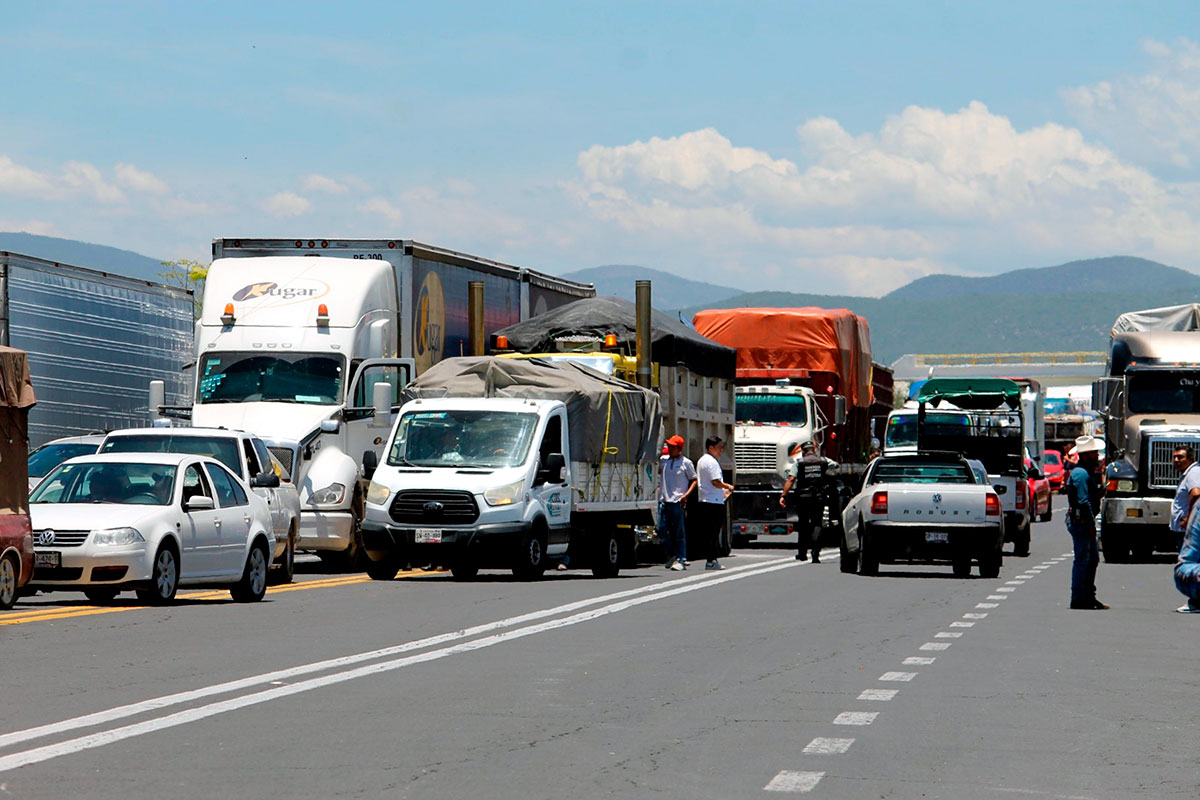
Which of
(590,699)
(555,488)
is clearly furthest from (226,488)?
(590,699)

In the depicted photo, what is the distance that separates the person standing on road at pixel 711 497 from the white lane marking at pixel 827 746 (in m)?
18.5

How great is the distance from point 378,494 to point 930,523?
708 cm

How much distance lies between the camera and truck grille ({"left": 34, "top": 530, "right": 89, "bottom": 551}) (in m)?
18.7

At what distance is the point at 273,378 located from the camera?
28.1m

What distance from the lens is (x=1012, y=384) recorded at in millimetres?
46688

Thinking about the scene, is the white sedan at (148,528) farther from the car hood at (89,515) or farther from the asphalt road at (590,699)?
the asphalt road at (590,699)

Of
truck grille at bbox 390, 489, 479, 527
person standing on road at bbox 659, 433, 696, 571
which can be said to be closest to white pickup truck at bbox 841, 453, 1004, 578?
person standing on road at bbox 659, 433, 696, 571

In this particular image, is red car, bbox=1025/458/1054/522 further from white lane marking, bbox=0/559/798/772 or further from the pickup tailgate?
white lane marking, bbox=0/559/798/772

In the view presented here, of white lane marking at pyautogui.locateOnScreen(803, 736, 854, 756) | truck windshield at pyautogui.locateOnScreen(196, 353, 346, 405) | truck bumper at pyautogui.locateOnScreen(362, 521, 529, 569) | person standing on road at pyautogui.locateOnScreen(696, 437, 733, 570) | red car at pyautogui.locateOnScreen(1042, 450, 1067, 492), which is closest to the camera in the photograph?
white lane marking at pyautogui.locateOnScreen(803, 736, 854, 756)

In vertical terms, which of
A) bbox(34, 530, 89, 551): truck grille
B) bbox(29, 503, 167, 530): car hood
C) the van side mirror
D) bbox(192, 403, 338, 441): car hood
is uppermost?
bbox(192, 403, 338, 441): car hood

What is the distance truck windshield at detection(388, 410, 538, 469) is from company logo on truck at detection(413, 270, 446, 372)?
4.83 metres

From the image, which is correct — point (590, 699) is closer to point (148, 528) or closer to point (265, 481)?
point (148, 528)

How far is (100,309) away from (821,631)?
1782cm

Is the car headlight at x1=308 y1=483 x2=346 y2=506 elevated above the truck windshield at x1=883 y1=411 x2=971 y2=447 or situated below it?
below
